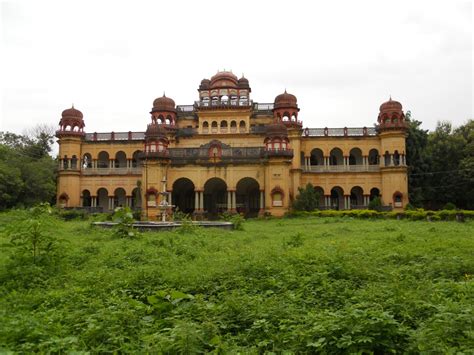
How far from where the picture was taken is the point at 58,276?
31.1ft

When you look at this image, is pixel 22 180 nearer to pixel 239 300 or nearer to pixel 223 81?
pixel 223 81

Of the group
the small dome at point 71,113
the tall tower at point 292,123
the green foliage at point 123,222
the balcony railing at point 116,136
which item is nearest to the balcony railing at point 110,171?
the balcony railing at point 116,136

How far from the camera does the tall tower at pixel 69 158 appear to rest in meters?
38.4

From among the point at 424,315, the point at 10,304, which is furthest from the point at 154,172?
the point at 424,315

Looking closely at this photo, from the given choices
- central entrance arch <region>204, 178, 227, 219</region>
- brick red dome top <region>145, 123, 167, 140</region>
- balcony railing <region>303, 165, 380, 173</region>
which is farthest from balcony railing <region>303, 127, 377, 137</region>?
brick red dome top <region>145, 123, 167, 140</region>

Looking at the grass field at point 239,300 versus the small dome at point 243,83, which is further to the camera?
the small dome at point 243,83

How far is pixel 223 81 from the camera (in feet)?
127

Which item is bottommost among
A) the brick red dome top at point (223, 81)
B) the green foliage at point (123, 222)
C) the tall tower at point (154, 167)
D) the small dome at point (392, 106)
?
the green foliage at point (123, 222)

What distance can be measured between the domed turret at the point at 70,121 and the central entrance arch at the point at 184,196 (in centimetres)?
1183

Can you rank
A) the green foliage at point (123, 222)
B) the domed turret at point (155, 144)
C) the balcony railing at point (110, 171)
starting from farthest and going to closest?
the balcony railing at point (110, 171) → the domed turret at point (155, 144) → the green foliage at point (123, 222)

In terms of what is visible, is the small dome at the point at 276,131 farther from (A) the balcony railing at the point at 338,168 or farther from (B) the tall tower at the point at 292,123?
(A) the balcony railing at the point at 338,168

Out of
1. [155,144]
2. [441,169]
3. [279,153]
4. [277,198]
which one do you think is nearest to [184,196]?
[155,144]

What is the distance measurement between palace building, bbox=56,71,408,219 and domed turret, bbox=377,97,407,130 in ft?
0.27

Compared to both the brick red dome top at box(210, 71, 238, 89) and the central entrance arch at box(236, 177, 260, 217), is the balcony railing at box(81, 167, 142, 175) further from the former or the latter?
the brick red dome top at box(210, 71, 238, 89)
